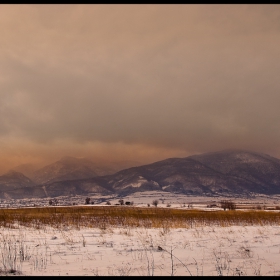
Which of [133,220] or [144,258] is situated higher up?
[144,258]

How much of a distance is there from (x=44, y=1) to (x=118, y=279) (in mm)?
4503

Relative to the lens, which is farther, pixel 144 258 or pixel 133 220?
pixel 133 220

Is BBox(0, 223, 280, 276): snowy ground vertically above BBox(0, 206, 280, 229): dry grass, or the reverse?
BBox(0, 223, 280, 276): snowy ground

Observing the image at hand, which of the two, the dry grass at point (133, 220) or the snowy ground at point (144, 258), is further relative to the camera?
the dry grass at point (133, 220)

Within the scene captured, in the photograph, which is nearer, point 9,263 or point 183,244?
point 9,263

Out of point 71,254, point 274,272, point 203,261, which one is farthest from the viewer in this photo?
point 71,254

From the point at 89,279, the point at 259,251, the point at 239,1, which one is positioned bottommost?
the point at 259,251

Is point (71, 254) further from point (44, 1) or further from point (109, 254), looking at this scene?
point (44, 1)

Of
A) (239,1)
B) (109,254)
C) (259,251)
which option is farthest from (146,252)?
(239,1)

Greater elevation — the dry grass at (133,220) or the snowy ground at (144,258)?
the snowy ground at (144,258)

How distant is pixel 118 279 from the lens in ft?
14.9

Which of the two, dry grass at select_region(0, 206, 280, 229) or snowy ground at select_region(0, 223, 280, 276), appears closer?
snowy ground at select_region(0, 223, 280, 276)

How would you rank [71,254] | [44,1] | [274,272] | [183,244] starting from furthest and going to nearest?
[183,244] → [71,254] → [274,272] → [44,1]

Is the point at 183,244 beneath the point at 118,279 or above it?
beneath
